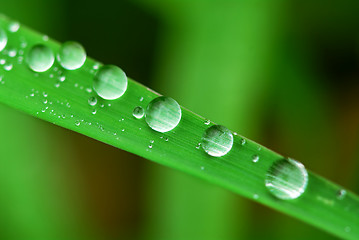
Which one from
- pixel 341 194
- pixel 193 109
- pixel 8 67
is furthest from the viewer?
pixel 193 109

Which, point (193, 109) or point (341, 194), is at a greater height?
point (193, 109)

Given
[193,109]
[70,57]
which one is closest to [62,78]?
[70,57]

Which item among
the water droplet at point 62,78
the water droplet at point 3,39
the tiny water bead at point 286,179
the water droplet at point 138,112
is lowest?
the tiny water bead at point 286,179

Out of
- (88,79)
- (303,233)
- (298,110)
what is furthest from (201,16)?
(303,233)

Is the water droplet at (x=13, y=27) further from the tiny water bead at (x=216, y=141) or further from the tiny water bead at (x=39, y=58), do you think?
the tiny water bead at (x=216, y=141)

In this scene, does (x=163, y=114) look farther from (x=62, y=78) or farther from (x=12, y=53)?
(x=12, y=53)

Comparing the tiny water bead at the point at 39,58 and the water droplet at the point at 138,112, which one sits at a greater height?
the tiny water bead at the point at 39,58

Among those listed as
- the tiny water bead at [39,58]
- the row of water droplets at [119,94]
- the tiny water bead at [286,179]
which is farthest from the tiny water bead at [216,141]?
the tiny water bead at [39,58]
